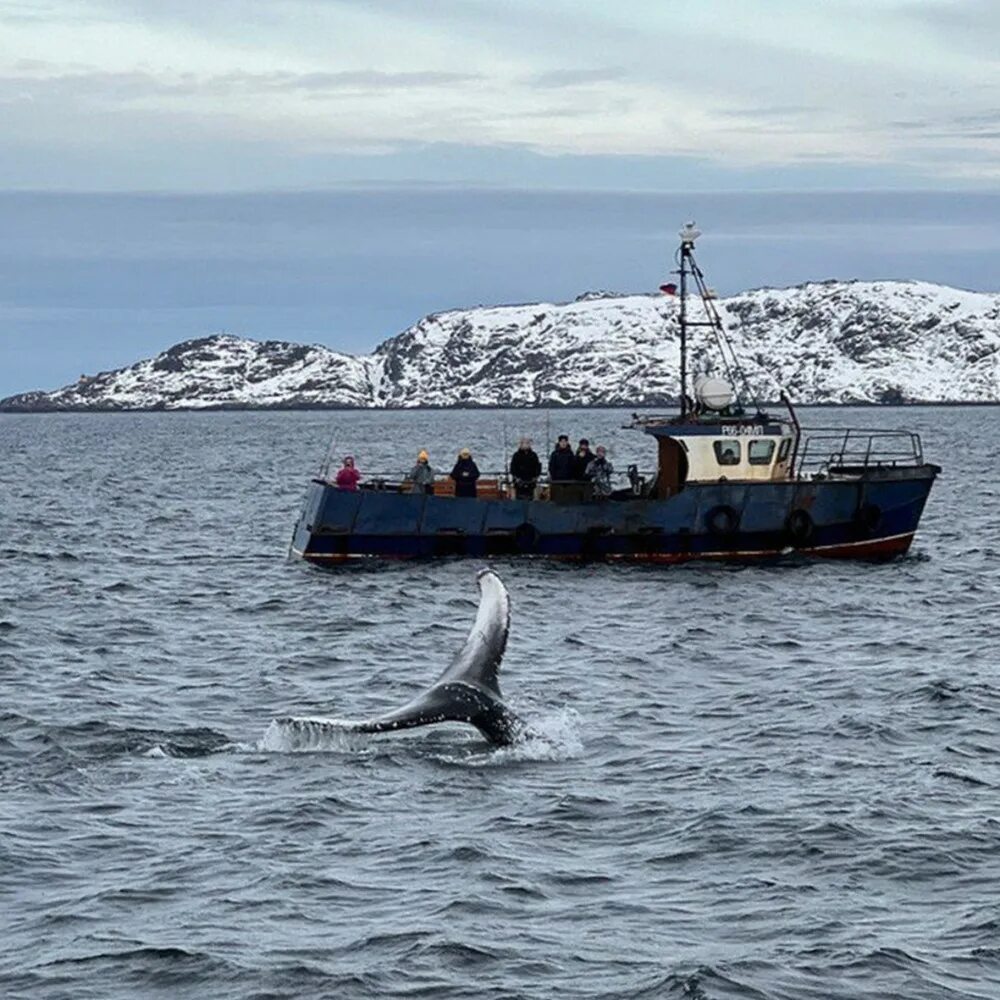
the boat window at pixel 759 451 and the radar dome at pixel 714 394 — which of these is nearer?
the boat window at pixel 759 451

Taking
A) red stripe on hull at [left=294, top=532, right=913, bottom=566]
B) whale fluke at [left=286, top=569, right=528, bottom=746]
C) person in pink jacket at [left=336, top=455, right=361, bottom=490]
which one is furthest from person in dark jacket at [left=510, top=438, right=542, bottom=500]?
whale fluke at [left=286, top=569, right=528, bottom=746]

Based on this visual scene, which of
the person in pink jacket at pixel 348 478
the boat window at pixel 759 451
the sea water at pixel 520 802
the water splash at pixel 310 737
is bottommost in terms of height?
the sea water at pixel 520 802

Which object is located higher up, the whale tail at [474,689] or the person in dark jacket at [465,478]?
the person in dark jacket at [465,478]

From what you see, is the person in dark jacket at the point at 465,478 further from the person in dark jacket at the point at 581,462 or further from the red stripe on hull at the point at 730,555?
the person in dark jacket at the point at 581,462

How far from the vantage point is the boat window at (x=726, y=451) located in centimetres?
4666

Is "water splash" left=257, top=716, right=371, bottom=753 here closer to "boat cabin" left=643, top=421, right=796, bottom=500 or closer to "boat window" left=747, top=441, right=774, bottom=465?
"boat cabin" left=643, top=421, right=796, bottom=500

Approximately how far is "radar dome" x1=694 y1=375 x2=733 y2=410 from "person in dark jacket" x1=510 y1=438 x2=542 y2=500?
3.99 m

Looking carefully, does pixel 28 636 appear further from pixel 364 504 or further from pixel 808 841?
pixel 808 841

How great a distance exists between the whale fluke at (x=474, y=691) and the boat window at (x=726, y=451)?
76.6ft

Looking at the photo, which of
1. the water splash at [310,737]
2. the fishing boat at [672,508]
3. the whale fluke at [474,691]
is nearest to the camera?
the whale fluke at [474,691]

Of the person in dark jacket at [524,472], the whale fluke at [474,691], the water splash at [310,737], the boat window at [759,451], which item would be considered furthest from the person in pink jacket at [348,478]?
the whale fluke at [474,691]

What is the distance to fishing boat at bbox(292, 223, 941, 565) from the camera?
153 feet

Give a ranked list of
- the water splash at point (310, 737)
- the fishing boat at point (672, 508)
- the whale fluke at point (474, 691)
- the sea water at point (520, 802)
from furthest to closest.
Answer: the fishing boat at point (672, 508), the water splash at point (310, 737), the whale fluke at point (474, 691), the sea water at point (520, 802)

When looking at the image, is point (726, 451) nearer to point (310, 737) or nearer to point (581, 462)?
point (581, 462)
